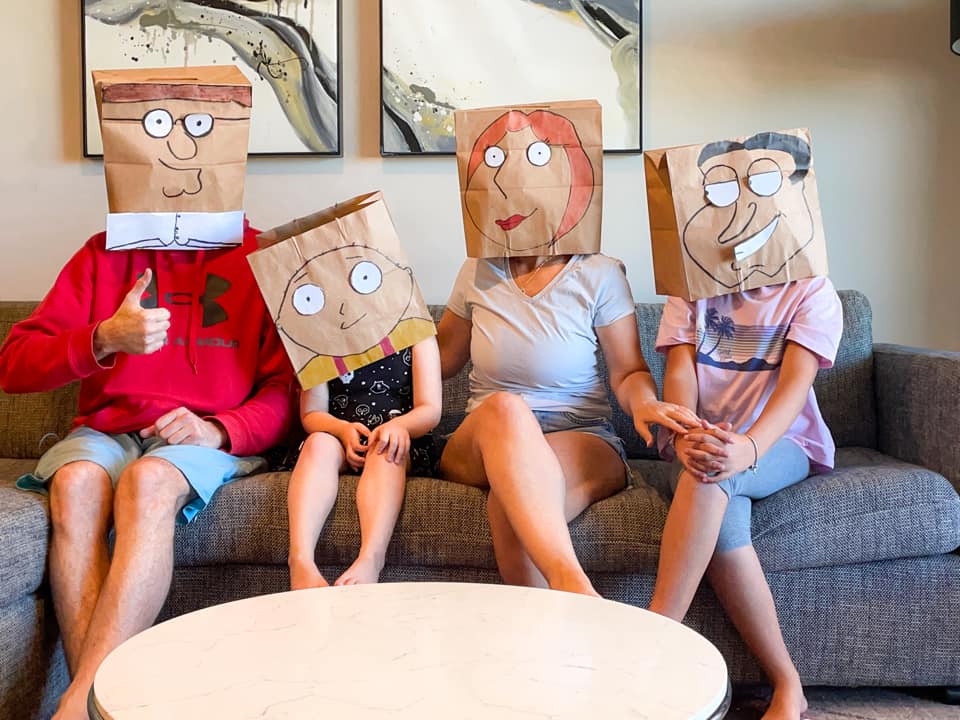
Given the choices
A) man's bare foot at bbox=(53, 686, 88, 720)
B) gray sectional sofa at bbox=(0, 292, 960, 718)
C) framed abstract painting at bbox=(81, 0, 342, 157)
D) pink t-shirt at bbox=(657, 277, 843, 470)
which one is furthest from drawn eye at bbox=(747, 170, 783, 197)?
man's bare foot at bbox=(53, 686, 88, 720)

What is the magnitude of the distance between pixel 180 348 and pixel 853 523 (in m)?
1.14

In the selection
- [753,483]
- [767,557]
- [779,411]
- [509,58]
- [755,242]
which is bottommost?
[767,557]

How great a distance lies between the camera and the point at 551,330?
63.1 inches

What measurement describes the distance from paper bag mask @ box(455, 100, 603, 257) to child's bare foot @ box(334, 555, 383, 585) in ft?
1.91

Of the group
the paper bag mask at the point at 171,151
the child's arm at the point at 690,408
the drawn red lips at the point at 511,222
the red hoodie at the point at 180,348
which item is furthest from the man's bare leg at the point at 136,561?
the child's arm at the point at 690,408

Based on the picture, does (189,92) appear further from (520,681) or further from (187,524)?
(520,681)

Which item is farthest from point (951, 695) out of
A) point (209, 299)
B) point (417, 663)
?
point (209, 299)

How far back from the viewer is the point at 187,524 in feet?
4.74

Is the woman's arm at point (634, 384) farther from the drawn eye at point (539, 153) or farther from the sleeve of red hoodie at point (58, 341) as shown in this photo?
the sleeve of red hoodie at point (58, 341)

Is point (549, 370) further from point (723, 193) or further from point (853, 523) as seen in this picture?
point (853, 523)

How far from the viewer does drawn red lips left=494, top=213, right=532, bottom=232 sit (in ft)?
5.09

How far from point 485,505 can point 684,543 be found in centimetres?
31

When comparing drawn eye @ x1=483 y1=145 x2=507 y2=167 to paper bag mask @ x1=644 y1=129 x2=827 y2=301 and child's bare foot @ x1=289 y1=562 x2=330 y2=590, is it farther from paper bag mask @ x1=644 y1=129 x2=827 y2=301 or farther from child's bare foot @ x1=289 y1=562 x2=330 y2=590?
child's bare foot @ x1=289 y1=562 x2=330 y2=590

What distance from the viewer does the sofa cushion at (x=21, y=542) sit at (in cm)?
126
